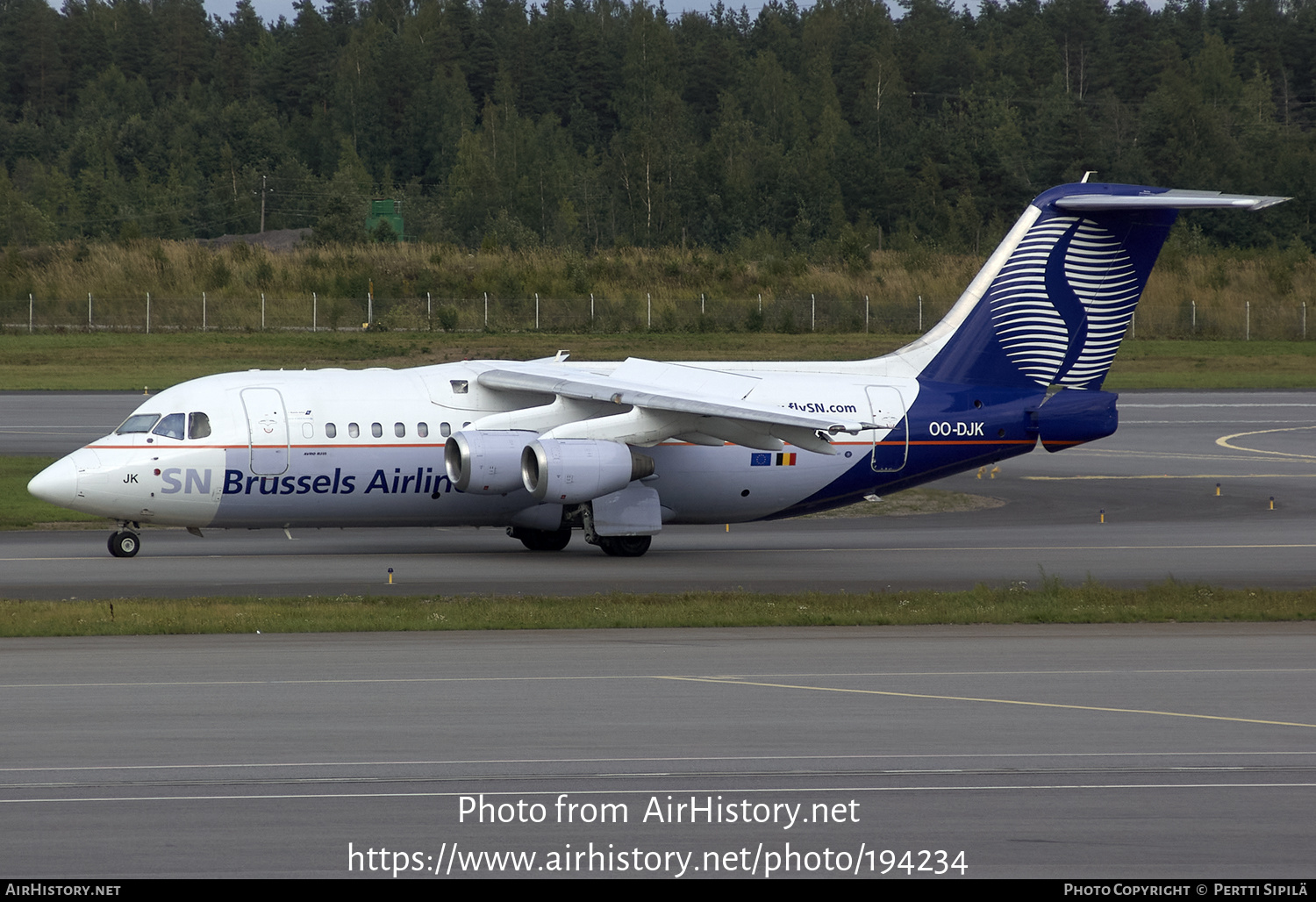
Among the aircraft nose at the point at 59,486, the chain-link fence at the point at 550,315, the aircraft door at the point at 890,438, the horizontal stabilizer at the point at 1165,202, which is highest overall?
the horizontal stabilizer at the point at 1165,202

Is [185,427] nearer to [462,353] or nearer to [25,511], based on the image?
[25,511]

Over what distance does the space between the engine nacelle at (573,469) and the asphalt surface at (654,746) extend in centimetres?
182

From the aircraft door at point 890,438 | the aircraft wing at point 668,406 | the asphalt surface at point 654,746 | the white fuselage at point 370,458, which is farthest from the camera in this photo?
the aircraft door at point 890,438

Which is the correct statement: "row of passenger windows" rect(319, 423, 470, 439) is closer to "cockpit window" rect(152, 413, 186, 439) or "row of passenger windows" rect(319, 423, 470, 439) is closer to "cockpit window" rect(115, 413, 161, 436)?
"cockpit window" rect(152, 413, 186, 439)

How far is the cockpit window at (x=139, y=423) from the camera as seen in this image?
85.0 feet

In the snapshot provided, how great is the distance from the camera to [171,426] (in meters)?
26.0

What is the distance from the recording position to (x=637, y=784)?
11.6m

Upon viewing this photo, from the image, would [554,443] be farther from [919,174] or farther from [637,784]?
[919,174]

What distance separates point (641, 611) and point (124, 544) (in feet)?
33.7

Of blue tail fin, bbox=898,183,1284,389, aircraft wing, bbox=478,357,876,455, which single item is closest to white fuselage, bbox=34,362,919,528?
aircraft wing, bbox=478,357,876,455

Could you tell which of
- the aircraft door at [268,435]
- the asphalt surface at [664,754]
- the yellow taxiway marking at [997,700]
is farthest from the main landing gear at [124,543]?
the yellow taxiway marking at [997,700]

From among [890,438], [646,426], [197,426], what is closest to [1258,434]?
[890,438]

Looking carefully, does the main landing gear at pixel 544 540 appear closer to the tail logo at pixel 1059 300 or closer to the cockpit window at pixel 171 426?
the cockpit window at pixel 171 426
